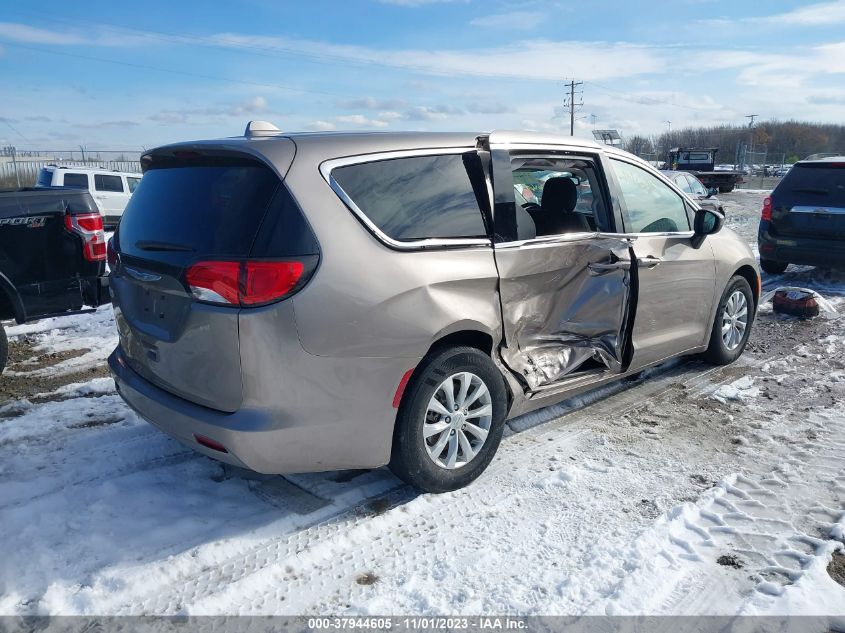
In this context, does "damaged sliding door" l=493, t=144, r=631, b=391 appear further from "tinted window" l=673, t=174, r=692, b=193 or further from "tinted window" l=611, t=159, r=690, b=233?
"tinted window" l=673, t=174, r=692, b=193

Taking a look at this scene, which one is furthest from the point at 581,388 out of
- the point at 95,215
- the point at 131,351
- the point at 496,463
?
the point at 95,215

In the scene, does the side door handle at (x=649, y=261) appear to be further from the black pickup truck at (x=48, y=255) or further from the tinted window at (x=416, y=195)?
the black pickup truck at (x=48, y=255)

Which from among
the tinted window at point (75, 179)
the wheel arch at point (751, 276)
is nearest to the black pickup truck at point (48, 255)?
the wheel arch at point (751, 276)

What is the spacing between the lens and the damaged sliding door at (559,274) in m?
3.61

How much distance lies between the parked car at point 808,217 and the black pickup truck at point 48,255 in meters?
8.52

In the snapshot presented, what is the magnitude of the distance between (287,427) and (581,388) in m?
2.10

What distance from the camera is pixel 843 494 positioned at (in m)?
3.41

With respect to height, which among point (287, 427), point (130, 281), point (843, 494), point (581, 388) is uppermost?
point (130, 281)

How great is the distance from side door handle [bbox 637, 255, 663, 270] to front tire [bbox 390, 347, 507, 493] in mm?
1505

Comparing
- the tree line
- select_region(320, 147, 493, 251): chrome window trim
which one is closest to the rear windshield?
select_region(320, 147, 493, 251): chrome window trim

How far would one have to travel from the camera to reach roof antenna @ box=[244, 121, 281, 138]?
3.27 m

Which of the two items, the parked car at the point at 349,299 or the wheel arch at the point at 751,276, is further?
the wheel arch at the point at 751,276

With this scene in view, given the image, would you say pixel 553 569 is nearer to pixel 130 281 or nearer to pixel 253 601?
pixel 253 601

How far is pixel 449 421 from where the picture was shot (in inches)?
131
